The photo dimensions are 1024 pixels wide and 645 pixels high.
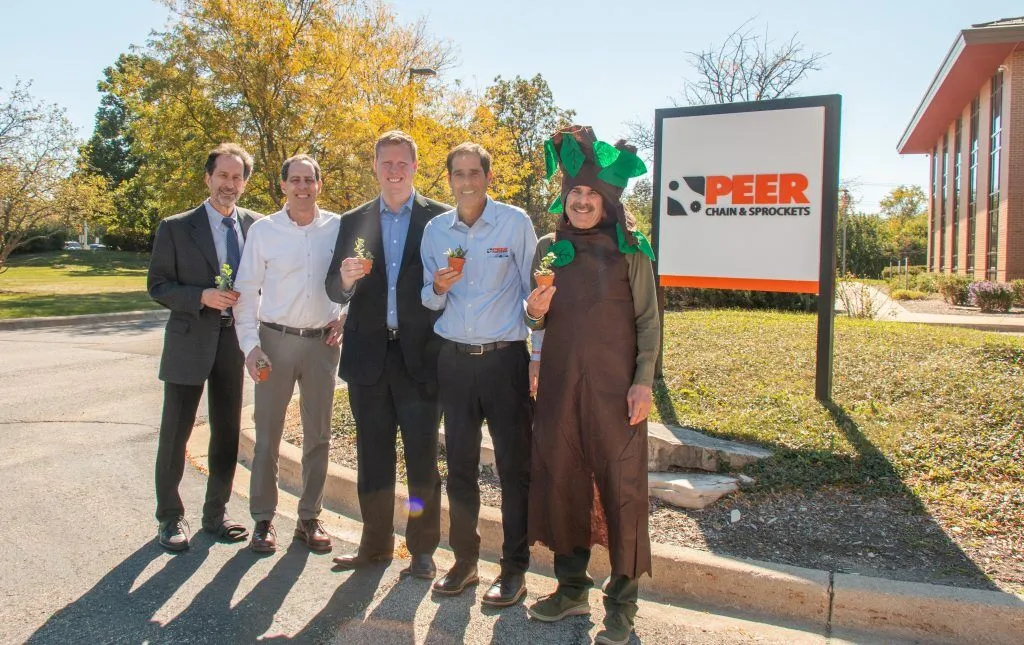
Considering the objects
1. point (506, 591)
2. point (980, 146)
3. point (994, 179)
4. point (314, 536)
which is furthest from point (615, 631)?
point (980, 146)

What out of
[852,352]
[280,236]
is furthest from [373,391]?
[852,352]

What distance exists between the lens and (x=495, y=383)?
11.7 feet

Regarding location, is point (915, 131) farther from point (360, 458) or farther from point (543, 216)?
point (360, 458)

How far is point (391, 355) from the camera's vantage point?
3.88 metres

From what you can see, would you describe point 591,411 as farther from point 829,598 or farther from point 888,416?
point 888,416

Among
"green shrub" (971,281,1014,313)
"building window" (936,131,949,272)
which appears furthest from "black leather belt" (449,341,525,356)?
"building window" (936,131,949,272)

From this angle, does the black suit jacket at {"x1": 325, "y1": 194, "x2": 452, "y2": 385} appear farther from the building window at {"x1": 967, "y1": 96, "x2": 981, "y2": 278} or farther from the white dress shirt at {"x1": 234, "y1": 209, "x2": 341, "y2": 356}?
the building window at {"x1": 967, "y1": 96, "x2": 981, "y2": 278}

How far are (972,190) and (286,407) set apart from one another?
34.8 meters

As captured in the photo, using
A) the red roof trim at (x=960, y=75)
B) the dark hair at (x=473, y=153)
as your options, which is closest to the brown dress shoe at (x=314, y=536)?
the dark hair at (x=473, y=153)

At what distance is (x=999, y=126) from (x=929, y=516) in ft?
93.5

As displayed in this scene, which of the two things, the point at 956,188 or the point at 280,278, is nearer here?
the point at 280,278

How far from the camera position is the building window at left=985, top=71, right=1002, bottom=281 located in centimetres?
2638

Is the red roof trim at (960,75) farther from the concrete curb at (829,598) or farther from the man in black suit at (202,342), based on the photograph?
the man in black suit at (202,342)

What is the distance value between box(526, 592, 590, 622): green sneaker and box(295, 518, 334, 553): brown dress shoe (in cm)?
139
